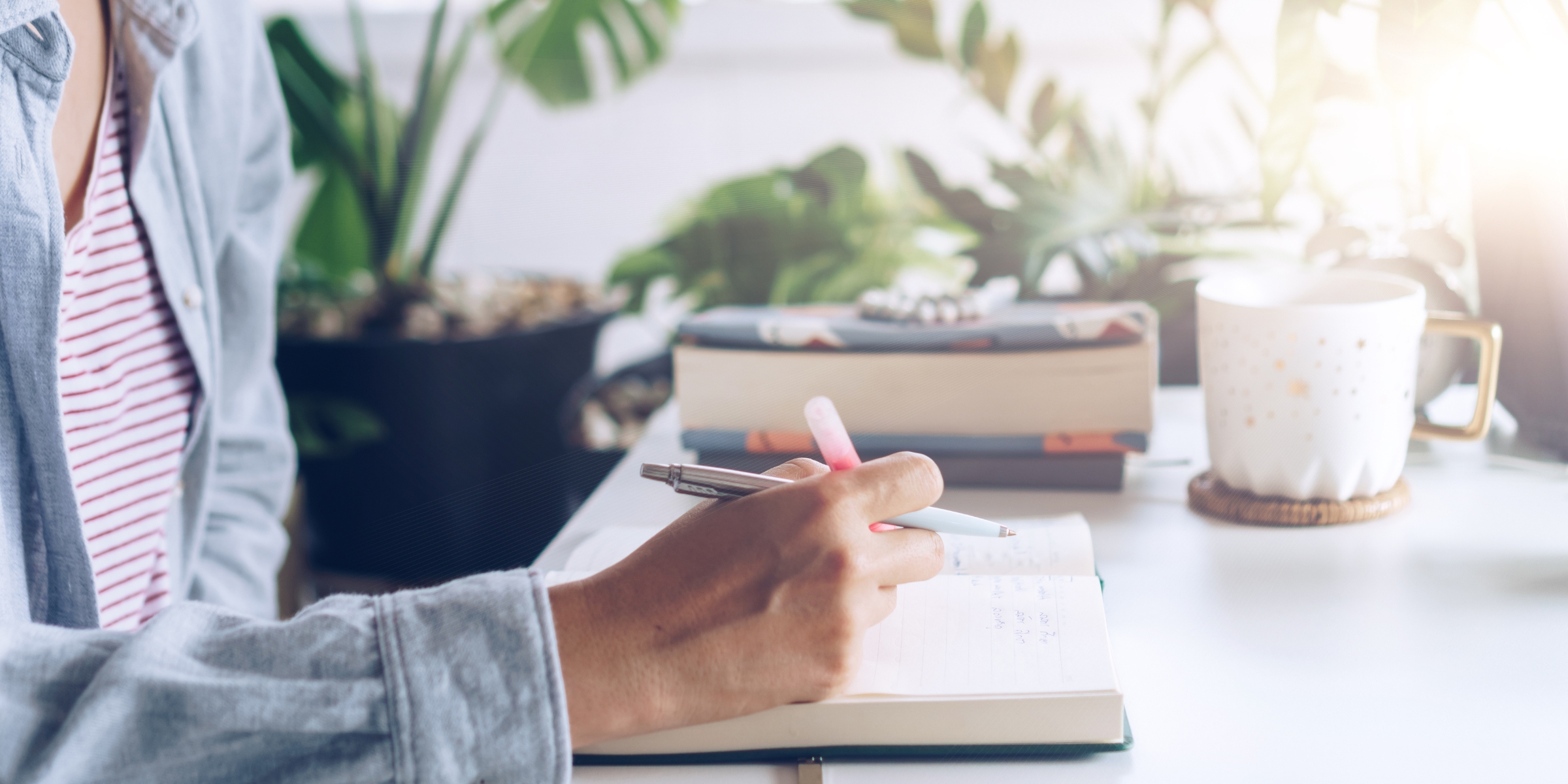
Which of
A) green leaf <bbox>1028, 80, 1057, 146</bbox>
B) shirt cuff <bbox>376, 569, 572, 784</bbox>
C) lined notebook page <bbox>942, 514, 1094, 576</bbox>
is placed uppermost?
green leaf <bbox>1028, 80, 1057, 146</bbox>

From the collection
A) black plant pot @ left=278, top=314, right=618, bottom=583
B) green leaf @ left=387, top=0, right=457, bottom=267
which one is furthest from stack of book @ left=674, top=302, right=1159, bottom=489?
green leaf @ left=387, top=0, right=457, bottom=267

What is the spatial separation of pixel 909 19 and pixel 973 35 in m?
0.06

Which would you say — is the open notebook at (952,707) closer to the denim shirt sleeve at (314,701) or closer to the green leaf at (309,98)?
the denim shirt sleeve at (314,701)

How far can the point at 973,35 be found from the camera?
953mm

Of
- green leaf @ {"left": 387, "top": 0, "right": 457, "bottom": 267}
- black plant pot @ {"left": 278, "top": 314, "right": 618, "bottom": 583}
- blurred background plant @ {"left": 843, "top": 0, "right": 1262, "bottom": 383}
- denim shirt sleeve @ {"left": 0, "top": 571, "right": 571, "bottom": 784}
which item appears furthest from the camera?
green leaf @ {"left": 387, "top": 0, "right": 457, "bottom": 267}

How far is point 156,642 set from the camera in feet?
1.15

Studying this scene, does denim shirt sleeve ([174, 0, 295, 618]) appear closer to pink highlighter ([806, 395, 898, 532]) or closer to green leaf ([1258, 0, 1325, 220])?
pink highlighter ([806, 395, 898, 532])

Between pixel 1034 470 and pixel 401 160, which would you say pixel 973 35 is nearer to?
pixel 1034 470

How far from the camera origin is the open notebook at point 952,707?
36 centimetres

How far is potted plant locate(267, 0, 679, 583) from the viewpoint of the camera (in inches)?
50.9

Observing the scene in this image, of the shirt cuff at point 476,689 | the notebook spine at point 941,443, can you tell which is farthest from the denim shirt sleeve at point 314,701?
the notebook spine at point 941,443

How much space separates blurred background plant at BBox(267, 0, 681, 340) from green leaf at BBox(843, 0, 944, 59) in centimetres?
48

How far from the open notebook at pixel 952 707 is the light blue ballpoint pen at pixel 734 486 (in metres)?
0.04

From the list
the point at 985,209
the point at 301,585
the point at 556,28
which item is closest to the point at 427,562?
the point at 301,585
